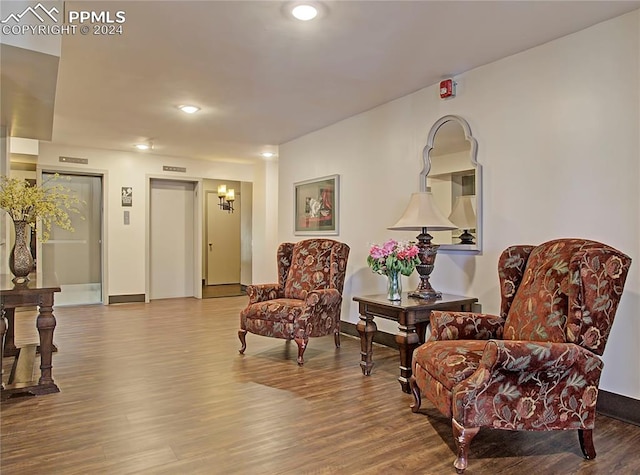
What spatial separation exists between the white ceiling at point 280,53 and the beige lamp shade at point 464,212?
1.04 meters

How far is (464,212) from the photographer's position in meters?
3.59

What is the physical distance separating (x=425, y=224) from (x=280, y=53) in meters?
1.64

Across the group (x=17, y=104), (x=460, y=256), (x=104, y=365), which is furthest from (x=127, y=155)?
(x=460, y=256)

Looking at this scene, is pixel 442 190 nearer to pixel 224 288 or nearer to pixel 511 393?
pixel 511 393

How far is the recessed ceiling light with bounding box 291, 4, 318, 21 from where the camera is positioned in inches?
100

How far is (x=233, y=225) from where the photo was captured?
836 cm

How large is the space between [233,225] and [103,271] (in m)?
2.37

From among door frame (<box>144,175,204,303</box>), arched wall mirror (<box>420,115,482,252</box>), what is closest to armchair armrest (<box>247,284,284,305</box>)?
arched wall mirror (<box>420,115,482,252</box>)

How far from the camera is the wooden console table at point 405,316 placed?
9.96 ft

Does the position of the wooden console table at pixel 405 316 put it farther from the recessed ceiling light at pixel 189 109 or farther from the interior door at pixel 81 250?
the interior door at pixel 81 250

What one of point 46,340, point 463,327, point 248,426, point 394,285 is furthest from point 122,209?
point 463,327

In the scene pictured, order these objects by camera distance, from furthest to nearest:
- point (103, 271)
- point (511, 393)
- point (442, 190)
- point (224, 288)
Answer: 1. point (224, 288)
2. point (103, 271)
3. point (442, 190)
4. point (511, 393)

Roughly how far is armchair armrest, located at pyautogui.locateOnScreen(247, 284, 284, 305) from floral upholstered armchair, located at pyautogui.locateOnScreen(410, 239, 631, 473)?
7.12 feet

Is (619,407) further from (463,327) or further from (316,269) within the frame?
(316,269)
